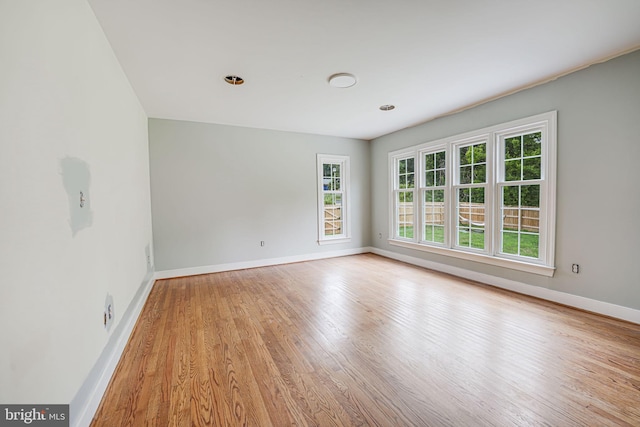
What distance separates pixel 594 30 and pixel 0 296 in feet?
13.2

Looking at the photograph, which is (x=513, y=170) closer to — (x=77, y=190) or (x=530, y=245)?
(x=530, y=245)

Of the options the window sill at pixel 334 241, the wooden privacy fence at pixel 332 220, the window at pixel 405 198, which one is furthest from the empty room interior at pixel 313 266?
the wooden privacy fence at pixel 332 220

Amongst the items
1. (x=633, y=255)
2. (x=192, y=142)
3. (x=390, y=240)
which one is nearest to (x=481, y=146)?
(x=633, y=255)

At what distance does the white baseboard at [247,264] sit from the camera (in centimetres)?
434

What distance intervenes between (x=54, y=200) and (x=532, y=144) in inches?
178

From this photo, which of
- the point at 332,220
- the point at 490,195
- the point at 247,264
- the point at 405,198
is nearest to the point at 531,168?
the point at 490,195

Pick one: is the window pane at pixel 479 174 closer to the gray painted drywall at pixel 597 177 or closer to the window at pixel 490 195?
the window at pixel 490 195

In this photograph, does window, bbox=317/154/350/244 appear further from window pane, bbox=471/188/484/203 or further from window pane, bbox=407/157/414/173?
window pane, bbox=471/188/484/203

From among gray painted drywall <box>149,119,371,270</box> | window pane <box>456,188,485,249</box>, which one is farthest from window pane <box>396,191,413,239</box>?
gray painted drywall <box>149,119,371,270</box>

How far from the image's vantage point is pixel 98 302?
1740mm

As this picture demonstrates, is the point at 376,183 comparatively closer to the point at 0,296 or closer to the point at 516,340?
the point at 516,340

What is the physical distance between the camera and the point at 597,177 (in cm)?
271

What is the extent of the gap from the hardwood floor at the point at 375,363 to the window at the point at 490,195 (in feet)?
2.38

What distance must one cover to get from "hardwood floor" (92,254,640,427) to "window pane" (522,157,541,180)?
60.3 inches
